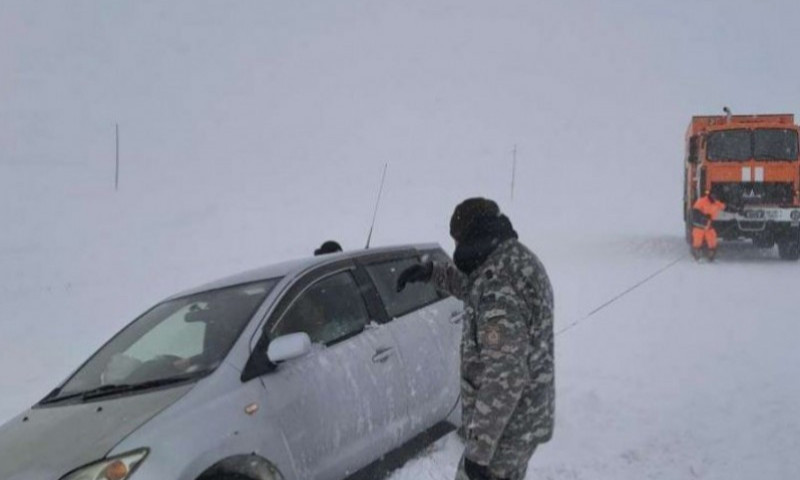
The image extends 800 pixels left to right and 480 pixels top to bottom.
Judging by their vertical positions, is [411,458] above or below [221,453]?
below

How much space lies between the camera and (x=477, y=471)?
3.29 metres

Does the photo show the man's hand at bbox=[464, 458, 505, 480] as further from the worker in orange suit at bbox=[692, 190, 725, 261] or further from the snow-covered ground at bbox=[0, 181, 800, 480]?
the worker in orange suit at bbox=[692, 190, 725, 261]

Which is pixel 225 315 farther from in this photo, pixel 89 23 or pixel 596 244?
pixel 89 23

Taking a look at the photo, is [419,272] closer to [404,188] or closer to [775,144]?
[775,144]

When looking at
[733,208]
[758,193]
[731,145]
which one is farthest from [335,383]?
[731,145]

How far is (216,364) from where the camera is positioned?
13.3 feet

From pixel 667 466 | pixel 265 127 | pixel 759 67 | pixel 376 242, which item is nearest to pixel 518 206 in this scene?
pixel 376 242

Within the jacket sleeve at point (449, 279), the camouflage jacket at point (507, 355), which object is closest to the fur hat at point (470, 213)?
the camouflage jacket at point (507, 355)

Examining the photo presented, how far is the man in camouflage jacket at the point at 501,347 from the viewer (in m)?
3.23

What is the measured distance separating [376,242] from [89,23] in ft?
182

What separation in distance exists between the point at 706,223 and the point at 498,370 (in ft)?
45.2

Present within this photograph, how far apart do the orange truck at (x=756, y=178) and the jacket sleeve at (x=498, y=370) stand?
13738mm

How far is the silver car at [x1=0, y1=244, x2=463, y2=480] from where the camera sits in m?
3.53

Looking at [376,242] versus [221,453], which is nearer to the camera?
[221,453]
